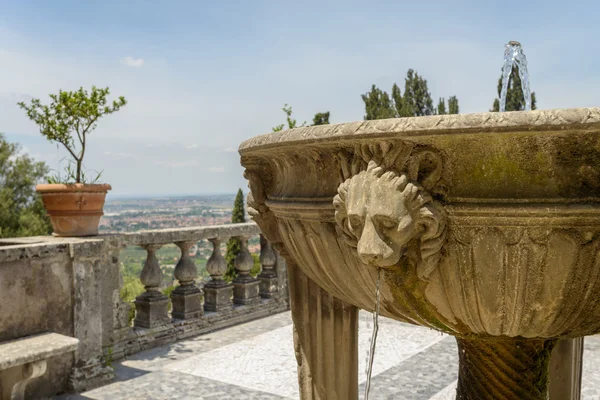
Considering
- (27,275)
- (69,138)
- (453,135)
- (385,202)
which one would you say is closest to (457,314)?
(385,202)

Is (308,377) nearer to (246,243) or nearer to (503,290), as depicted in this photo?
(503,290)

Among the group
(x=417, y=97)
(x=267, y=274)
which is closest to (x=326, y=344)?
(x=267, y=274)

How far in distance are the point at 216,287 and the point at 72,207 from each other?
1.67m

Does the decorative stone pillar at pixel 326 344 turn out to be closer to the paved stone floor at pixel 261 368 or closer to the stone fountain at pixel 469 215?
the stone fountain at pixel 469 215

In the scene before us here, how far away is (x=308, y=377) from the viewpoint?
2.20 m

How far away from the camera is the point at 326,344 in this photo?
84.9 inches

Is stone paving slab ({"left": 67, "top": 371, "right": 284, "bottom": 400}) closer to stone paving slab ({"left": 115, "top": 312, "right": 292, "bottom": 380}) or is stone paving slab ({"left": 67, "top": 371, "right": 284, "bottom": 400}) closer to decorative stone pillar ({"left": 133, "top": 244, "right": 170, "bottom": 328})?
stone paving slab ({"left": 115, "top": 312, "right": 292, "bottom": 380})

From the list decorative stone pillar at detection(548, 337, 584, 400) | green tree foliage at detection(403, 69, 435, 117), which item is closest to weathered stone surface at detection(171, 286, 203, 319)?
decorative stone pillar at detection(548, 337, 584, 400)

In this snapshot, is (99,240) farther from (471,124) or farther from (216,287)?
(471,124)

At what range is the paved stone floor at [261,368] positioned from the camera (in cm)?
391

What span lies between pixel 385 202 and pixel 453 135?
0.23m

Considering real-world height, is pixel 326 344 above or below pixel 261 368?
above

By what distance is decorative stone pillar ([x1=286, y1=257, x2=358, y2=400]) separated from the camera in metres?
2.15

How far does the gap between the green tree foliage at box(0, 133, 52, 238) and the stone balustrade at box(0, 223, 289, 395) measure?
16914 mm
